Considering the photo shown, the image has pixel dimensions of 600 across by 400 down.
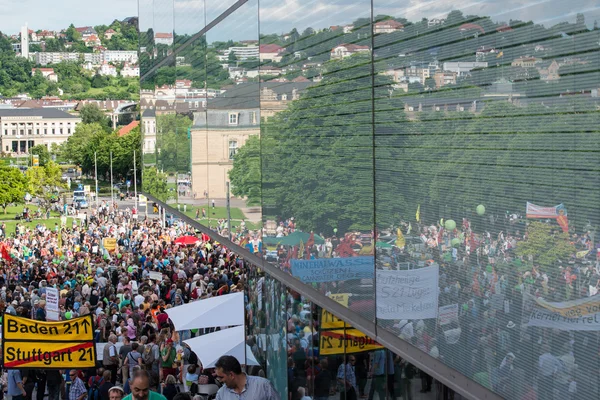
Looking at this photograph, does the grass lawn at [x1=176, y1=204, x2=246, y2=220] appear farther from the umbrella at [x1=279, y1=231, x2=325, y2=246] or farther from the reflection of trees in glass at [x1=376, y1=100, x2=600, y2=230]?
the reflection of trees in glass at [x1=376, y1=100, x2=600, y2=230]

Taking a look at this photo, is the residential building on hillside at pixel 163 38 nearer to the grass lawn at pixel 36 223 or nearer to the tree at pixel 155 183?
the tree at pixel 155 183

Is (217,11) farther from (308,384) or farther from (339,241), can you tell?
(339,241)

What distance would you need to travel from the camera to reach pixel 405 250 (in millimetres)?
4023

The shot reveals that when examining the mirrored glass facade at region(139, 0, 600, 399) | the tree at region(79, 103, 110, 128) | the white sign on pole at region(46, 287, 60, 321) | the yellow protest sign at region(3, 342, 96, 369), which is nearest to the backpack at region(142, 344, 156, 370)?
the yellow protest sign at region(3, 342, 96, 369)

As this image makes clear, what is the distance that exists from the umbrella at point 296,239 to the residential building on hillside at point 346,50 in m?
1.04

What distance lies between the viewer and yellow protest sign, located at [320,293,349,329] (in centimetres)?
498

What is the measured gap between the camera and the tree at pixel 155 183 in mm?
13453

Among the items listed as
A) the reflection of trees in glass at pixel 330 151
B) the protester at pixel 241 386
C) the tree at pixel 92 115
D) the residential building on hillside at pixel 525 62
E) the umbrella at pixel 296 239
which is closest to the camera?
the residential building on hillside at pixel 525 62

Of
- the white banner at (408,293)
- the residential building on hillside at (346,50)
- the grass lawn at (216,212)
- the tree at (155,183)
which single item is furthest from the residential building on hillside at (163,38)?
the white banner at (408,293)

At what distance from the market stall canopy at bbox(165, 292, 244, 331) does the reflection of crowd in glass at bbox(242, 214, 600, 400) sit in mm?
9976

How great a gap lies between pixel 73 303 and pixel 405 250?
19.7 meters

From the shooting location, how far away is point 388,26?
13.7 feet

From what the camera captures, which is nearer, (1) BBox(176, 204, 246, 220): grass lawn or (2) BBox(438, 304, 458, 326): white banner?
(2) BBox(438, 304, 458, 326): white banner

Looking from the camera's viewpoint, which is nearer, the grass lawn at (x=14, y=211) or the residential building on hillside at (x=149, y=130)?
the residential building on hillside at (x=149, y=130)
